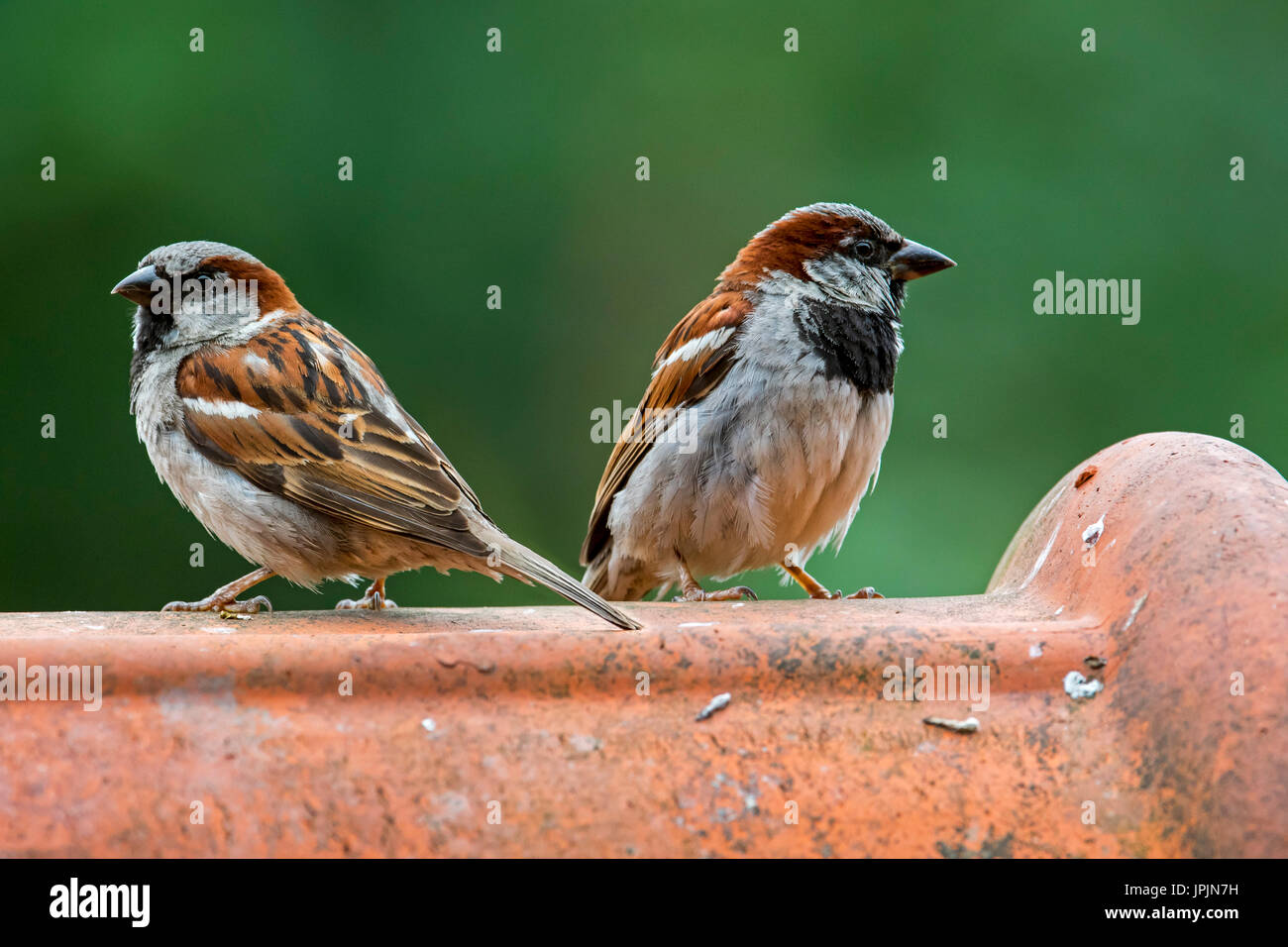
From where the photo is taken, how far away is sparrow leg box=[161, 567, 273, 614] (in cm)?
273

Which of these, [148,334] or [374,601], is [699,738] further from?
[148,334]

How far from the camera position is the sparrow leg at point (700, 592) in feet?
11.0

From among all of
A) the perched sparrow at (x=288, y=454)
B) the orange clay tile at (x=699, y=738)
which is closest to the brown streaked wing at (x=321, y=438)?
the perched sparrow at (x=288, y=454)

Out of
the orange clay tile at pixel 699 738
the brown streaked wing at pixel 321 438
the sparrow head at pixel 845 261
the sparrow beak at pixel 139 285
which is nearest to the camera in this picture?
the orange clay tile at pixel 699 738

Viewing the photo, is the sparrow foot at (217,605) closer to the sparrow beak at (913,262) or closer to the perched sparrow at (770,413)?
the perched sparrow at (770,413)

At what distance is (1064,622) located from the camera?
1790 millimetres

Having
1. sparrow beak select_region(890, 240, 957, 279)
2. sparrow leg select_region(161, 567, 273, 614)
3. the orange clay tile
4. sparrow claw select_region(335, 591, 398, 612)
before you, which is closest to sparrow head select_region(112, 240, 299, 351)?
sparrow leg select_region(161, 567, 273, 614)

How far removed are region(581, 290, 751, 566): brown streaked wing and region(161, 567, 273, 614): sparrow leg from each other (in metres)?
1.06

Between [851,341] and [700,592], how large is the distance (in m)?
0.75

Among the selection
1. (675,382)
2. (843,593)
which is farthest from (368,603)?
(843,593)

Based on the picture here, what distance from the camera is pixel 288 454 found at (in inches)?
106

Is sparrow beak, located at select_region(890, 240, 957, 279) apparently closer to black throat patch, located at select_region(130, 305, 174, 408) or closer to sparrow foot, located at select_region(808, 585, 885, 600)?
sparrow foot, located at select_region(808, 585, 885, 600)

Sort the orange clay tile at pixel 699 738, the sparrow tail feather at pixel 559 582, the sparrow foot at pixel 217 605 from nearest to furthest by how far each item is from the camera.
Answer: the orange clay tile at pixel 699 738
the sparrow tail feather at pixel 559 582
the sparrow foot at pixel 217 605

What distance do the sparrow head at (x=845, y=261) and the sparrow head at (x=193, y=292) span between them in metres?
1.28
